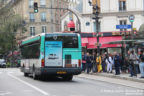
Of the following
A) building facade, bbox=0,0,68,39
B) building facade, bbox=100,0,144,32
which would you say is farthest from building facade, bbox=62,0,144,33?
building facade, bbox=0,0,68,39

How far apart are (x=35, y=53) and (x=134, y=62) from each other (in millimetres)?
6082

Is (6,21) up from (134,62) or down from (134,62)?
up

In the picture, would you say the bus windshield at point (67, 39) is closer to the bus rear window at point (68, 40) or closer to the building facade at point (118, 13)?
the bus rear window at point (68, 40)

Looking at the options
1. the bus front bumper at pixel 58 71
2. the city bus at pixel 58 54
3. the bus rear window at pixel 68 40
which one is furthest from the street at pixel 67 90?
the bus rear window at pixel 68 40

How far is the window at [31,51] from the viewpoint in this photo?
21.6 meters

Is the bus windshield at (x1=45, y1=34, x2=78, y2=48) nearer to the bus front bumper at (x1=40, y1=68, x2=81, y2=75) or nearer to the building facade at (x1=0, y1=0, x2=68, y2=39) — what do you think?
the bus front bumper at (x1=40, y1=68, x2=81, y2=75)

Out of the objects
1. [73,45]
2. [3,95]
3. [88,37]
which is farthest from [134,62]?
[88,37]

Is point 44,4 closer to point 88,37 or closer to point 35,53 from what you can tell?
point 88,37

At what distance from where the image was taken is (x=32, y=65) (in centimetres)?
2316

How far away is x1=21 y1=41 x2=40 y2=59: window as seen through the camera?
21594 millimetres

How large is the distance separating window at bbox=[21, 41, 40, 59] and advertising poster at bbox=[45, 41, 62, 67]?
874 millimetres

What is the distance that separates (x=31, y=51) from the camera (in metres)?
23.8

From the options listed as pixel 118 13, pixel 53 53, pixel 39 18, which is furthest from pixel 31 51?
pixel 39 18

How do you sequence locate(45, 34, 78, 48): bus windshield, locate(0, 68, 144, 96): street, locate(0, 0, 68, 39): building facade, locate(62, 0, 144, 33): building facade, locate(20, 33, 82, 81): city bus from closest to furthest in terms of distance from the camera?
locate(0, 68, 144, 96): street < locate(20, 33, 82, 81): city bus < locate(45, 34, 78, 48): bus windshield < locate(62, 0, 144, 33): building facade < locate(0, 0, 68, 39): building facade
